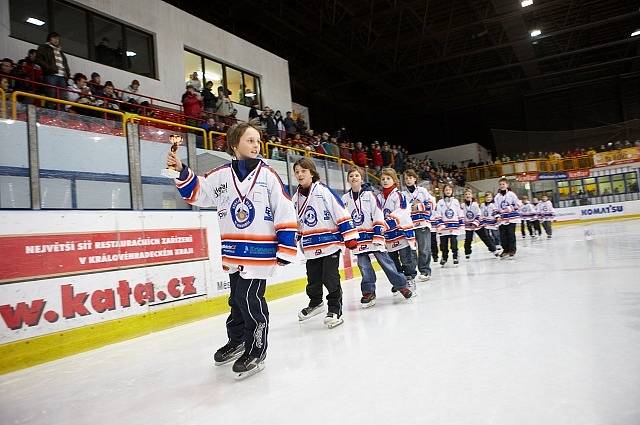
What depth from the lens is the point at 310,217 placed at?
3.99 metres

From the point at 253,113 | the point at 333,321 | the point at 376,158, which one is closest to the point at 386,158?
the point at 376,158

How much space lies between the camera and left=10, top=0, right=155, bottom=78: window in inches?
330

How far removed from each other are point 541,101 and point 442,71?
8.98 m

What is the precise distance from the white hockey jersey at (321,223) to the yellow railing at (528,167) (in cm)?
2176

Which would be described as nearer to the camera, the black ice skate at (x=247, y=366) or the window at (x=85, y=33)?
the black ice skate at (x=247, y=366)

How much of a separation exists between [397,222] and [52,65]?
19.9ft

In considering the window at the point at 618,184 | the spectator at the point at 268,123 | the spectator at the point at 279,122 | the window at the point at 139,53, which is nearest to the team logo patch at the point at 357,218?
the spectator at the point at 268,123

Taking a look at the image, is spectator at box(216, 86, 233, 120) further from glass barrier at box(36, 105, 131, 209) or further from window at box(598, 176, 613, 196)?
window at box(598, 176, 613, 196)

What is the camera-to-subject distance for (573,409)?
1618mm

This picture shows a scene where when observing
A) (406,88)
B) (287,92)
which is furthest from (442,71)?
(287,92)

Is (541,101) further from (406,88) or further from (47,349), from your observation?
(47,349)

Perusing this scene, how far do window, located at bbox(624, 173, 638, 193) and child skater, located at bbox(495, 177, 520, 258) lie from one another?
14414mm

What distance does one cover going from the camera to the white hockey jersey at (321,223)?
154 inches

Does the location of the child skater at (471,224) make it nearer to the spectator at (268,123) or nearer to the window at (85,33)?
the spectator at (268,123)
